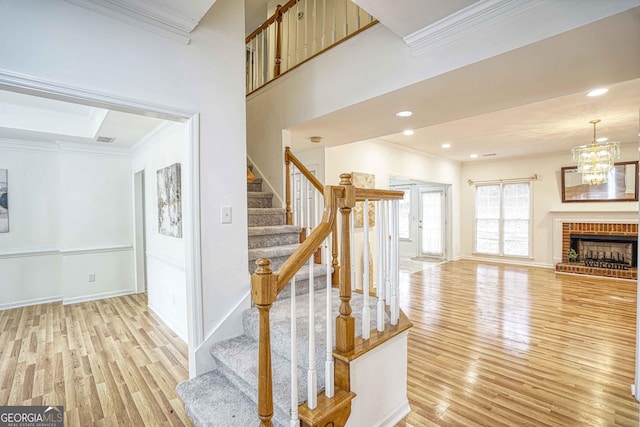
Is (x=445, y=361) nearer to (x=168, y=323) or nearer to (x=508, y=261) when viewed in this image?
(x=168, y=323)

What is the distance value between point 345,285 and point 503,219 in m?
7.63

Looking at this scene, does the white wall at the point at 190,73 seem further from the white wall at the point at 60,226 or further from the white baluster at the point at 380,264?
the white wall at the point at 60,226

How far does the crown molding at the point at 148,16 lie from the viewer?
1.82 meters

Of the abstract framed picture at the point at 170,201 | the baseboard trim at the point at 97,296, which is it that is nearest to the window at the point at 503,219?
the abstract framed picture at the point at 170,201

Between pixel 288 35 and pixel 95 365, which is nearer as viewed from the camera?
pixel 95 365

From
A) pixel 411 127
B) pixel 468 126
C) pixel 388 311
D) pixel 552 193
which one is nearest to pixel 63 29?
pixel 388 311

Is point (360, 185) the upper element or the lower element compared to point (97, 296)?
upper

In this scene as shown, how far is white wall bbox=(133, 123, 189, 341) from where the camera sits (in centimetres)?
345

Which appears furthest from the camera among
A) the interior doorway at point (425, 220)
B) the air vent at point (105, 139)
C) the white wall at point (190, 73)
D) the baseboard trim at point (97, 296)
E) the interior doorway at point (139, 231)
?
the interior doorway at point (425, 220)

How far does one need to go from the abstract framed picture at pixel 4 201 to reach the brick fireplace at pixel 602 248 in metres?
10.3

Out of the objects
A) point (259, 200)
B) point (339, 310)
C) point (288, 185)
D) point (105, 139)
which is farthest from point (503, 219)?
point (105, 139)

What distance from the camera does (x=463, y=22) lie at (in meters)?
2.01

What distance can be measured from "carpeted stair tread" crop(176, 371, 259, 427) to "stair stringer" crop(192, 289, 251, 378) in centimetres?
7

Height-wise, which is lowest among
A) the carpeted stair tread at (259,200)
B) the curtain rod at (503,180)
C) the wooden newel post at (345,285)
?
the wooden newel post at (345,285)
